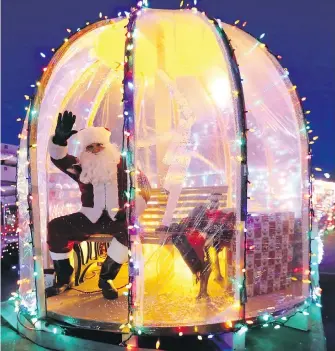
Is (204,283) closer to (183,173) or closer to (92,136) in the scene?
(183,173)

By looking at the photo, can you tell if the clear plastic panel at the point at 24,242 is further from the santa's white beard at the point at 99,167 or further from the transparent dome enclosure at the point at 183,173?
the santa's white beard at the point at 99,167

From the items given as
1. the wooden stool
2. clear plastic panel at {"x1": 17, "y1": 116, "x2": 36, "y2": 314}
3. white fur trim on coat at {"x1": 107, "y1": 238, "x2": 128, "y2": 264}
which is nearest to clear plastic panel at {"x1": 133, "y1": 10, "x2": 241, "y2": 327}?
white fur trim on coat at {"x1": 107, "y1": 238, "x2": 128, "y2": 264}

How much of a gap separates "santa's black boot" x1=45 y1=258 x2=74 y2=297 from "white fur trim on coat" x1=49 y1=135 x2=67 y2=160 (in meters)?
1.25

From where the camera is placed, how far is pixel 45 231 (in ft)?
16.6

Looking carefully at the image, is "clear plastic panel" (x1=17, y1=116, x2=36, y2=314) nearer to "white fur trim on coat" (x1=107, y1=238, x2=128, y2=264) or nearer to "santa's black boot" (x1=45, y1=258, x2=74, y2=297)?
"santa's black boot" (x1=45, y1=258, x2=74, y2=297)

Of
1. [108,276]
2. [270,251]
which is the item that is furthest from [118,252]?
[270,251]

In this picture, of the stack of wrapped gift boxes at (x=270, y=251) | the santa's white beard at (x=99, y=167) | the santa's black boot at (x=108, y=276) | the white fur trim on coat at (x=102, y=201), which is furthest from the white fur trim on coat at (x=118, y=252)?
the stack of wrapped gift boxes at (x=270, y=251)

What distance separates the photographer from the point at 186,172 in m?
4.91

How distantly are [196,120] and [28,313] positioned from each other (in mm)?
3075

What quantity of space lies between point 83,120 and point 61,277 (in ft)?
7.60

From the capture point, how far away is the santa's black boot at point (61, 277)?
15.9 ft

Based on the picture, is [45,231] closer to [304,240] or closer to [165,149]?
[165,149]

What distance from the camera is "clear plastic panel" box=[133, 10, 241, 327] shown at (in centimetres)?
414

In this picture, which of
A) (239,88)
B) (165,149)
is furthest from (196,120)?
(239,88)
